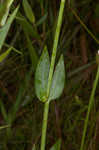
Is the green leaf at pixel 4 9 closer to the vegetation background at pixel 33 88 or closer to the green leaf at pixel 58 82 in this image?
the green leaf at pixel 58 82

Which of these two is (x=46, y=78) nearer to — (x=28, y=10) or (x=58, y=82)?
(x=58, y=82)

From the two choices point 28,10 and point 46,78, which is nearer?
Result: point 46,78

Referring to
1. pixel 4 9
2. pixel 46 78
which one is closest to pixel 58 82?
pixel 46 78

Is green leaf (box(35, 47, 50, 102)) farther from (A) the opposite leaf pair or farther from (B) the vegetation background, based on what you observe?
(B) the vegetation background

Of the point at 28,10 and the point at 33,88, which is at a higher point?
the point at 28,10

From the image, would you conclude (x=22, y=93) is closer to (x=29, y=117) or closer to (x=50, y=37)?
(x=29, y=117)

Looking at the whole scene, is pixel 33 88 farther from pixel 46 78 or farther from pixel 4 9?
pixel 4 9

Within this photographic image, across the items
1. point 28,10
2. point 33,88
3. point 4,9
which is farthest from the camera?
point 33,88

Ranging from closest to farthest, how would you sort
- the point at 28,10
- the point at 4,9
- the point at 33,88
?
the point at 4,9 < the point at 28,10 < the point at 33,88

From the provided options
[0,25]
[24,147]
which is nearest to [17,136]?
[24,147]
